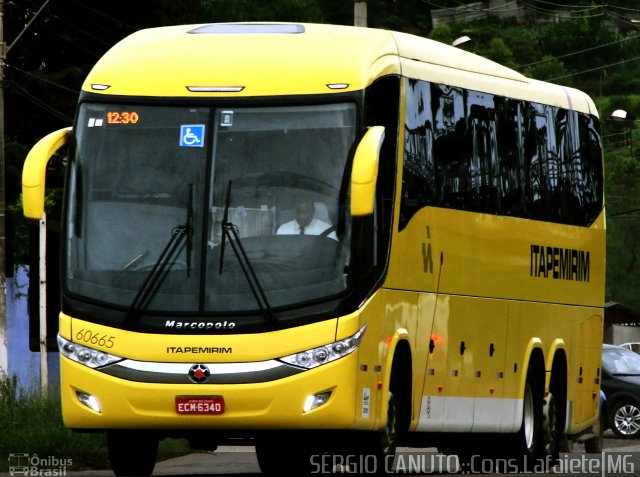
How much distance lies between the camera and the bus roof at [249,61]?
1600 cm

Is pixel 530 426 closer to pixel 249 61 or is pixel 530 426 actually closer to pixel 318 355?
pixel 318 355

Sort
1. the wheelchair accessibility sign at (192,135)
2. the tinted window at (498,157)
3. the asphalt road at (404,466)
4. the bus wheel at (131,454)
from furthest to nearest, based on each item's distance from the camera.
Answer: the asphalt road at (404,466) → the tinted window at (498,157) → the bus wheel at (131,454) → the wheelchair accessibility sign at (192,135)

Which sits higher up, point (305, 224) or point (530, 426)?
point (305, 224)

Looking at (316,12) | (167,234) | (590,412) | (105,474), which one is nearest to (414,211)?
(167,234)

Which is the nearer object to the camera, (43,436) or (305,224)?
(305,224)

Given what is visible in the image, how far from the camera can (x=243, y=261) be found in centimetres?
1552

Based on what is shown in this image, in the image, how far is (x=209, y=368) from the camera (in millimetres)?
15344

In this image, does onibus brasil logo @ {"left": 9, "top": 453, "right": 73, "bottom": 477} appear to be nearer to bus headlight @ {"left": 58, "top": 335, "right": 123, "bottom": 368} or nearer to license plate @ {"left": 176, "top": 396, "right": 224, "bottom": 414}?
bus headlight @ {"left": 58, "top": 335, "right": 123, "bottom": 368}

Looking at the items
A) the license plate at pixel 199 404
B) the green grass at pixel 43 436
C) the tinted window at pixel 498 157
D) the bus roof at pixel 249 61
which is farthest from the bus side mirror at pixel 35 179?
the green grass at pixel 43 436

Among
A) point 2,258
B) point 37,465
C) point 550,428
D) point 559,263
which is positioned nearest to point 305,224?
point 37,465

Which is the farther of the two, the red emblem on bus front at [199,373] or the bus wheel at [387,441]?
the bus wheel at [387,441]

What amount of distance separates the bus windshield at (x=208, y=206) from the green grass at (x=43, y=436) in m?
4.10

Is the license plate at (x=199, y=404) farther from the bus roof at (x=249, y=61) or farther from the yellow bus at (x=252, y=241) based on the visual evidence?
the bus roof at (x=249, y=61)

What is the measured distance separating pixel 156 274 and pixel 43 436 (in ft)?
17.6
